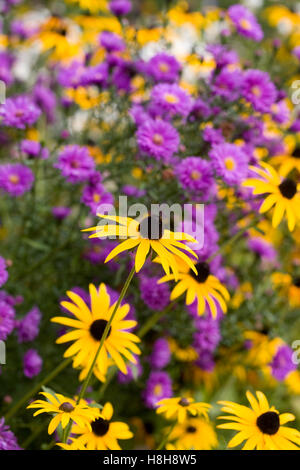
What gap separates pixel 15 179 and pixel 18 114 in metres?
0.17

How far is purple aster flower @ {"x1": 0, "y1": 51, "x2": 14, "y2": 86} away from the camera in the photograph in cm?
177

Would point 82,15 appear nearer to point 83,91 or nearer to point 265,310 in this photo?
point 83,91

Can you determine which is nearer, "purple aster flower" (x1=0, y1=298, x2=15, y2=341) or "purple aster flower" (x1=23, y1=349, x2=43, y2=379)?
"purple aster flower" (x1=0, y1=298, x2=15, y2=341)

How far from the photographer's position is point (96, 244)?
1494mm

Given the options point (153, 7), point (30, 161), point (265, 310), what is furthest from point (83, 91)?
point (153, 7)

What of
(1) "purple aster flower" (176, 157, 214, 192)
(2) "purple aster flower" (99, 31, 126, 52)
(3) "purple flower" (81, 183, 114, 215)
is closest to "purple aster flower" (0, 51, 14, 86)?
(2) "purple aster flower" (99, 31, 126, 52)

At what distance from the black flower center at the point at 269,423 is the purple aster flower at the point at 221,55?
0.94 meters

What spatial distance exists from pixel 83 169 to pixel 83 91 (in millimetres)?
480

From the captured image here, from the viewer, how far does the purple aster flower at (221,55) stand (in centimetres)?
144

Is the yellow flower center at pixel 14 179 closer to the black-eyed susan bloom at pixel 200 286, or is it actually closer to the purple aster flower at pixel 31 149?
the purple aster flower at pixel 31 149

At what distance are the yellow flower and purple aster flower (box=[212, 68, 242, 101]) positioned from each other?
2.82 feet

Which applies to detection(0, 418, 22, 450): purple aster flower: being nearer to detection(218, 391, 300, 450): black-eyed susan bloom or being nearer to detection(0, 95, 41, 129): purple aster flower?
detection(218, 391, 300, 450): black-eyed susan bloom

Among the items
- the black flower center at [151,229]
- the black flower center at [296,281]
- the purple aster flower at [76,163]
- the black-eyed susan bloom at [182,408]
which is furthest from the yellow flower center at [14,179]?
the black flower center at [296,281]

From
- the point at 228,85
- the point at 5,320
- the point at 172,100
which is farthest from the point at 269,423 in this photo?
the point at 228,85
